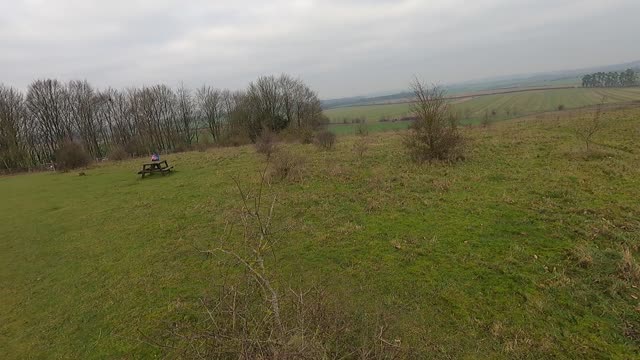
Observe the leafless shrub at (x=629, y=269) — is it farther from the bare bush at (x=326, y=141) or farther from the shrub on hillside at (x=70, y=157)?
the shrub on hillside at (x=70, y=157)

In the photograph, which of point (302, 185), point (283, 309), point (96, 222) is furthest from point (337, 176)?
point (283, 309)

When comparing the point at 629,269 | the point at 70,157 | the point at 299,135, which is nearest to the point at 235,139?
the point at 299,135

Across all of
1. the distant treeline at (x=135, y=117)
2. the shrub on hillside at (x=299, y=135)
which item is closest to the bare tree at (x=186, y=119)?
the distant treeline at (x=135, y=117)

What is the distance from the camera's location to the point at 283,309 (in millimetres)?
4500

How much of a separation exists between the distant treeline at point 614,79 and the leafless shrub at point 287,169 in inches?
3862

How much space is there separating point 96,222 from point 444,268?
12112mm

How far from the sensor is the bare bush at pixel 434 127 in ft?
49.5

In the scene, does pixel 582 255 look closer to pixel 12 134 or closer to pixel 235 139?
pixel 235 139

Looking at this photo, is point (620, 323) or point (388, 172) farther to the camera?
point (388, 172)

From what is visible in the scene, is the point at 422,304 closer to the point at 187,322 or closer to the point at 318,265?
the point at 318,265

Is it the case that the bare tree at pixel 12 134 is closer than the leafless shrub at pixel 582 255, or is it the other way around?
the leafless shrub at pixel 582 255

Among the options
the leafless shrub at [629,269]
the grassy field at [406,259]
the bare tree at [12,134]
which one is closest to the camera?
the grassy field at [406,259]

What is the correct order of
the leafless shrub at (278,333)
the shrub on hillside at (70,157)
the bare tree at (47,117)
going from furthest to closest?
the bare tree at (47,117)
the shrub on hillside at (70,157)
the leafless shrub at (278,333)

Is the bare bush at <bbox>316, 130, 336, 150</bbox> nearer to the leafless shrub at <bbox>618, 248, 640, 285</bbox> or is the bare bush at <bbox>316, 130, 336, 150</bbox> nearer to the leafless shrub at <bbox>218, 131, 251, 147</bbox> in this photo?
the leafless shrub at <bbox>218, 131, 251, 147</bbox>
